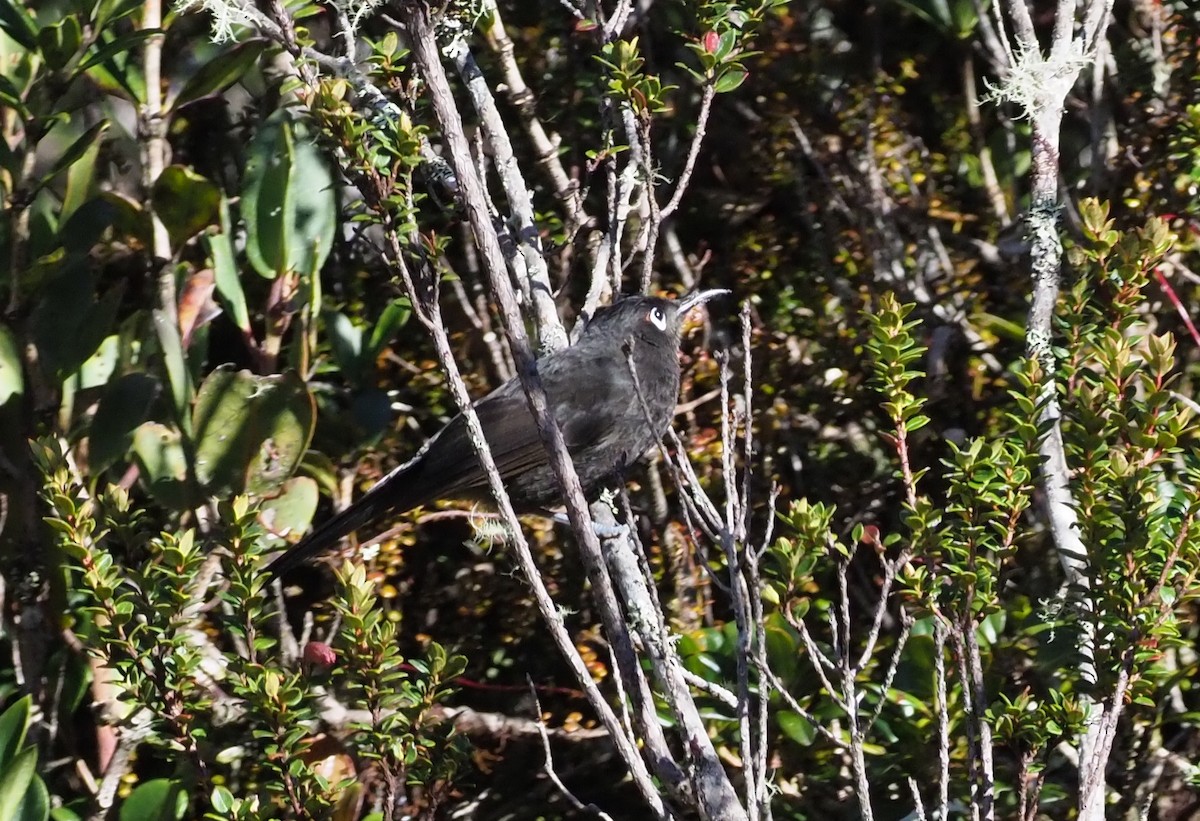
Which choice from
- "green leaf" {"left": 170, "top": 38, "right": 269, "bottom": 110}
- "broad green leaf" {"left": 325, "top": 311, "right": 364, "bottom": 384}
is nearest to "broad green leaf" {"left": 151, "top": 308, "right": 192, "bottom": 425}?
"broad green leaf" {"left": 325, "top": 311, "right": 364, "bottom": 384}

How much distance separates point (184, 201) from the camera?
404cm

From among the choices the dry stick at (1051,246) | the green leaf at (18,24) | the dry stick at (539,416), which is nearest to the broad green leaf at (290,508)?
the green leaf at (18,24)

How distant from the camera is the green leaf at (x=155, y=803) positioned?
3.44 meters

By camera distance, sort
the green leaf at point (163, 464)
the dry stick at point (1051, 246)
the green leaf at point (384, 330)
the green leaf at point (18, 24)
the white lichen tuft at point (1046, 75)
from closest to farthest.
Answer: the dry stick at point (1051, 246), the white lichen tuft at point (1046, 75), the green leaf at point (18, 24), the green leaf at point (163, 464), the green leaf at point (384, 330)

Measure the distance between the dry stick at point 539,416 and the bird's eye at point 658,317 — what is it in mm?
1984

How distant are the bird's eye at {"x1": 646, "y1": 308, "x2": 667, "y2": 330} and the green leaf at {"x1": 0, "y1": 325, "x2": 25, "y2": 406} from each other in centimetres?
197

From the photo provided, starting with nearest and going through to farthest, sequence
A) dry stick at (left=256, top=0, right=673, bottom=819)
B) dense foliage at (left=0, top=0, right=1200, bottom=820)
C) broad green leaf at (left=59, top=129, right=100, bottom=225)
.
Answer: dry stick at (left=256, top=0, right=673, bottom=819)
dense foliage at (left=0, top=0, right=1200, bottom=820)
broad green leaf at (left=59, top=129, right=100, bottom=225)

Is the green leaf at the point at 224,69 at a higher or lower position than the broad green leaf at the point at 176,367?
higher

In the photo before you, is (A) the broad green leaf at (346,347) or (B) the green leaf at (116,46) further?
(A) the broad green leaf at (346,347)

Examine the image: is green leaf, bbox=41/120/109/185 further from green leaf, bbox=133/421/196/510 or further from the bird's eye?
the bird's eye

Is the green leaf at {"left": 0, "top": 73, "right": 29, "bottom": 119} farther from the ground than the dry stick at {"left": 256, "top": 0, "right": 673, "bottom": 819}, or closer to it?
farther from the ground

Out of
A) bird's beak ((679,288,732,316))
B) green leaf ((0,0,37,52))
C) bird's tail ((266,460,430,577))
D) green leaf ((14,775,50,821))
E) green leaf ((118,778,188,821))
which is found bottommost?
green leaf ((118,778,188,821))

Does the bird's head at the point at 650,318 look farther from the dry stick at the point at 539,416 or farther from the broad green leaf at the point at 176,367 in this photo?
the dry stick at the point at 539,416

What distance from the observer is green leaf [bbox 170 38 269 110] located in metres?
3.93
